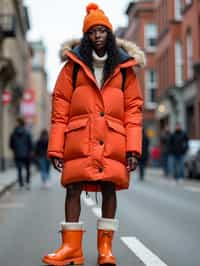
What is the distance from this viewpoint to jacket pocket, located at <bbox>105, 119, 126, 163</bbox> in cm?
575

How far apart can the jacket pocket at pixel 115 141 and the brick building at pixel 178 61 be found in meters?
29.5

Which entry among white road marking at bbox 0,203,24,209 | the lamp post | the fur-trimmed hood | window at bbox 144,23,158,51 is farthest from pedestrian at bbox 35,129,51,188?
window at bbox 144,23,158,51

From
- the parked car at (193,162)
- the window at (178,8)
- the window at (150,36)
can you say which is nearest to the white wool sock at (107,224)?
the parked car at (193,162)

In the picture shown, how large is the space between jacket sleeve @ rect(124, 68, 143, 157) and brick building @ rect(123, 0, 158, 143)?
5153cm

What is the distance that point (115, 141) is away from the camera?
5.78m

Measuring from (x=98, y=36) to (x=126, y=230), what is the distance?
361 centimetres

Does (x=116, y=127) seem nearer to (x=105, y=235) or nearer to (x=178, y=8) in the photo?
(x=105, y=235)

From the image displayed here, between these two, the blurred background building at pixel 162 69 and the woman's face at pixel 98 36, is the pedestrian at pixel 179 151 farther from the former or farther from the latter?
the woman's face at pixel 98 36

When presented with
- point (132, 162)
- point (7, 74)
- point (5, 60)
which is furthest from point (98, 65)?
point (7, 74)

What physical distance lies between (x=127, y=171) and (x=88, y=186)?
0.34m

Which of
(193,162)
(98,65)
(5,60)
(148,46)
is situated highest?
(148,46)

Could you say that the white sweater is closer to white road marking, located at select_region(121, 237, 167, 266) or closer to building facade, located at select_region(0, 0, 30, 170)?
white road marking, located at select_region(121, 237, 167, 266)

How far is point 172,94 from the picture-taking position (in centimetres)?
4341

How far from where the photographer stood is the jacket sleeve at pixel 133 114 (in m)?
5.82
